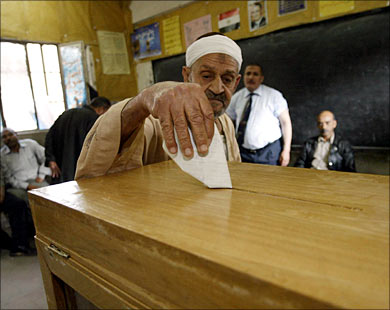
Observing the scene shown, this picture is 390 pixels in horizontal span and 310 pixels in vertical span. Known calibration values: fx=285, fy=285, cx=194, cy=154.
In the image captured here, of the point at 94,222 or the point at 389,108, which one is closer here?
the point at 94,222

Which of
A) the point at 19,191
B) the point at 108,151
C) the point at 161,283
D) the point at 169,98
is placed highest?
the point at 169,98

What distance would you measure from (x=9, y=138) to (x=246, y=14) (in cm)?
294

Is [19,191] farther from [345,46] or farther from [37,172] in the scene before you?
[345,46]

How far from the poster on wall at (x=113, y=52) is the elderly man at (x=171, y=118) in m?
3.91

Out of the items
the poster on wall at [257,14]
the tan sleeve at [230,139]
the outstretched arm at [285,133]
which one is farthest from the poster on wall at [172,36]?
the tan sleeve at [230,139]

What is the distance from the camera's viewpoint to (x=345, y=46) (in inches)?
105

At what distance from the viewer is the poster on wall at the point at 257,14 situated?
312 centimetres

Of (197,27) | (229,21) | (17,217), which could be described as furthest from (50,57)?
(229,21)

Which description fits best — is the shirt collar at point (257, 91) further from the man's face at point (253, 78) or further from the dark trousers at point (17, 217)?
the dark trousers at point (17, 217)

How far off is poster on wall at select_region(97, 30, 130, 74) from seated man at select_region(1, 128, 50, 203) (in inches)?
80.5

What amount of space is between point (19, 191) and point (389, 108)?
3682 mm

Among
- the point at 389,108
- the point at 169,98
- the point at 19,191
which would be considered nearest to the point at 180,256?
the point at 169,98

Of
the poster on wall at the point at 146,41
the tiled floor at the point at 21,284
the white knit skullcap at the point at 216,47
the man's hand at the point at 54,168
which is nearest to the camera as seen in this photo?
the white knit skullcap at the point at 216,47

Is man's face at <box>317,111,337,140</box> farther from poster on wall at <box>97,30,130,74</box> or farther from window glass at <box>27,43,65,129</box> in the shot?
window glass at <box>27,43,65,129</box>
